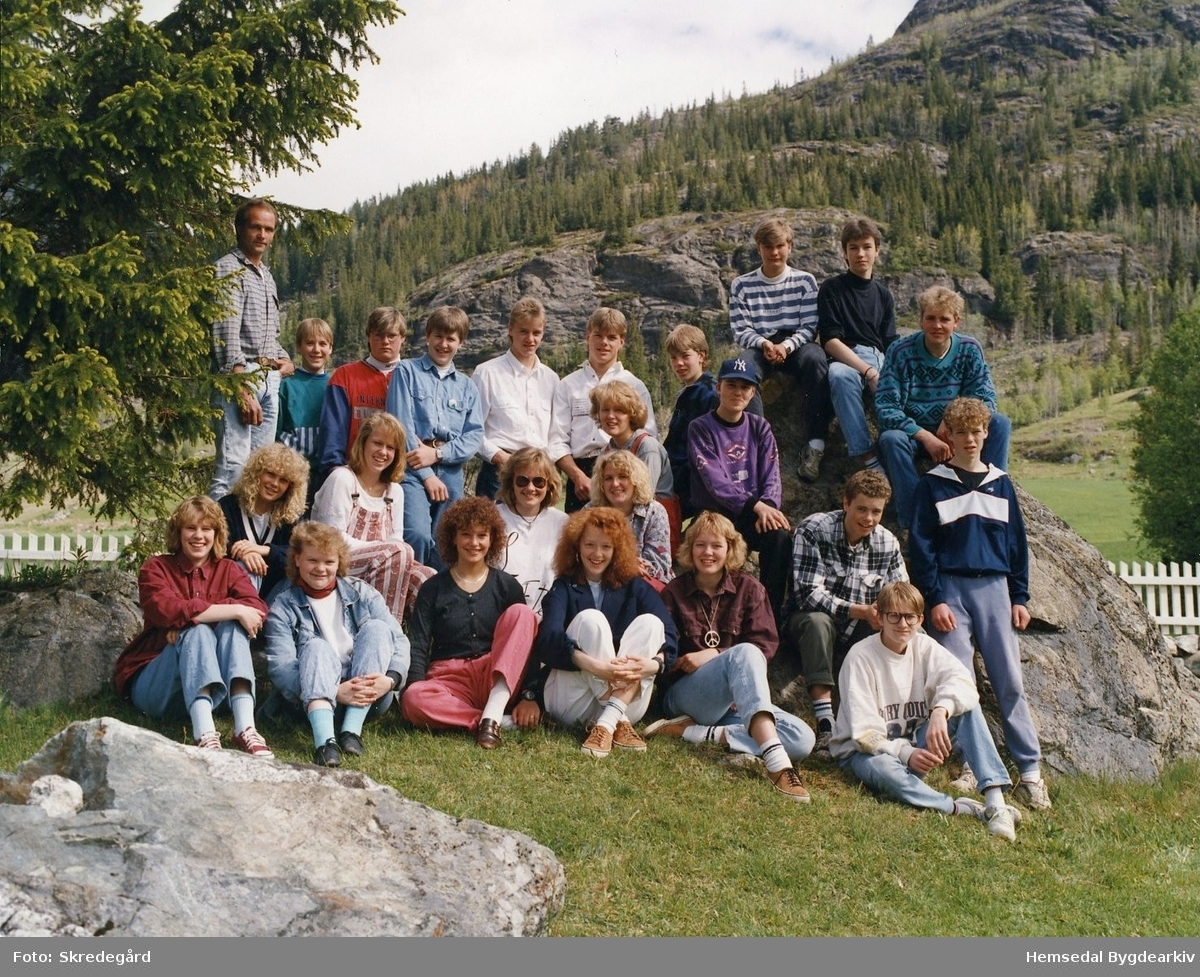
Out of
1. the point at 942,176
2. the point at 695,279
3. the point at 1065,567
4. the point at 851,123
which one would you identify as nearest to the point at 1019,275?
the point at 942,176

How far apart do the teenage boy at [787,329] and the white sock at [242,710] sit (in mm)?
4593

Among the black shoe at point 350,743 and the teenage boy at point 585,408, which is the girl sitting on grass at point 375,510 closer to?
the black shoe at point 350,743

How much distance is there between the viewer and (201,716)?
5645 millimetres

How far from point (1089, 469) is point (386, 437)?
6788 centimetres

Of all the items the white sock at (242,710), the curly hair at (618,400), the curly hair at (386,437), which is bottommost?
the white sock at (242,710)

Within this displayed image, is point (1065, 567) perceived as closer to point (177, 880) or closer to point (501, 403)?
point (501, 403)

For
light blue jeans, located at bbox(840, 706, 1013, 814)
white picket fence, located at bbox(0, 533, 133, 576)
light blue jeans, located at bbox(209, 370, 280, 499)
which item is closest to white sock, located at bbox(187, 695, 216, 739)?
light blue jeans, located at bbox(209, 370, 280, 499)

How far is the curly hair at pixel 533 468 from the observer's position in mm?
6729

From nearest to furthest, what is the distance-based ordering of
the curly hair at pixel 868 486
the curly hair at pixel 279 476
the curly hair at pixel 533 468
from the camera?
the curly hair at pixel 279 476, the curly hair at pixel 868 486, the curly hair at pixel 533 468

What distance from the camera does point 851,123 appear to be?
6772 inches

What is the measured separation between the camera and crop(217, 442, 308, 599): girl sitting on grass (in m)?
6.49

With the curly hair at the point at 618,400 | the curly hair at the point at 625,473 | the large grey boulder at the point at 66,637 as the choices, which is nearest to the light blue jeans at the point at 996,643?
the curly hair at the point at 625,473

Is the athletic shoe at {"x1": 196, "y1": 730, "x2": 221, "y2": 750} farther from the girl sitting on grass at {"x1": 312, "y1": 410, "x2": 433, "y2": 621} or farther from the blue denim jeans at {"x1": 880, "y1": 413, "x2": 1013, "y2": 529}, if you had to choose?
the blue denim jeans at {"x1": 880, "y1": 413, "x2": 1013, "y2": 529}

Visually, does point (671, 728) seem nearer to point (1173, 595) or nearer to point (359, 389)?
point (359, 389)
